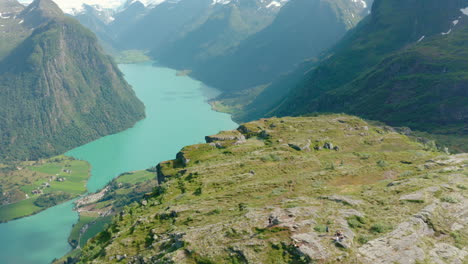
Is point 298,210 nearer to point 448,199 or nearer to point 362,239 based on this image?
point 362,239

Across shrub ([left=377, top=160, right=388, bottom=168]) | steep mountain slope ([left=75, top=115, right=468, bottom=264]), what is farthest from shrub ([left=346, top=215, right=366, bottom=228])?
shrub ([left=377, top=160, right=388, bottom=168])

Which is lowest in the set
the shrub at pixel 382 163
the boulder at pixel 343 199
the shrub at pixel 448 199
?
the shrub at pixel 382 163

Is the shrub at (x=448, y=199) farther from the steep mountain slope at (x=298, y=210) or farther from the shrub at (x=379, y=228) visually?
the shrub at (x=379, y=228)

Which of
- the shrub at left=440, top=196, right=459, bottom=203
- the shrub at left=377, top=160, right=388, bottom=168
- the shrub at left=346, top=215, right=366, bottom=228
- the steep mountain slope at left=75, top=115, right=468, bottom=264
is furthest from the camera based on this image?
the shrub at left=377, top=160, right=388, bottom=168

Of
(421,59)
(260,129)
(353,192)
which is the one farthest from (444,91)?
(353,192)

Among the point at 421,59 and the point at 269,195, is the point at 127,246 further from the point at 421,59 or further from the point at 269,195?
the point at 421,59

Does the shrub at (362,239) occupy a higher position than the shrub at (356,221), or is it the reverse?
the shrub at (356,221)

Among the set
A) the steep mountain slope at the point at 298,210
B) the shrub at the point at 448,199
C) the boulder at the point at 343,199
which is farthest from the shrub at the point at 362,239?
the shrub at the point at 448,199

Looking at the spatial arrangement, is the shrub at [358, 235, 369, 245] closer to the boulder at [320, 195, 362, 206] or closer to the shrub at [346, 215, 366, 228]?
the shrub at [346, 215, 366, 228]
